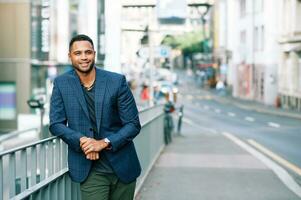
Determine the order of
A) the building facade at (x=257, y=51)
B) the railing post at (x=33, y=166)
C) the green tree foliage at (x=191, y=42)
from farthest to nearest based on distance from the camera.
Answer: the green tree foliage at (x=191, y=42) → the building facade at (x=257, y=51) → the railing post at (x=33, y=166)

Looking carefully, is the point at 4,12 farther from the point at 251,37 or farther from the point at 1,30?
the point at 251,37

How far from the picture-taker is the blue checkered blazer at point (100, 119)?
523 centimetres

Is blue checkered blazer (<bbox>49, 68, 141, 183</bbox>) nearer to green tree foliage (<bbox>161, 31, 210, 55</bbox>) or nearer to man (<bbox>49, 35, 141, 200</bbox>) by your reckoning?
man (<bbox>49, 35, 141, 200</bbox>)

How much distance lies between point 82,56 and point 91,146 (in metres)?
0.60

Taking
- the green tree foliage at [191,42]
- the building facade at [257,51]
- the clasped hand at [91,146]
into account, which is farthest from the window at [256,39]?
the green tree foliage at [191,42]

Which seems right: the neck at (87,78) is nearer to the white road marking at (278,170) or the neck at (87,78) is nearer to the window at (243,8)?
the white road marking at (278,170)

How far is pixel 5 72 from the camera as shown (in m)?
35.2

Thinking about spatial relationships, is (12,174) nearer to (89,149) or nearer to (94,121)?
(89,149)

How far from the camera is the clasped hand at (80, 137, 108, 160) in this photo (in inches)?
202

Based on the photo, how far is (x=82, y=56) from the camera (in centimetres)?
522

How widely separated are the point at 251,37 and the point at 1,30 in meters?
26.3

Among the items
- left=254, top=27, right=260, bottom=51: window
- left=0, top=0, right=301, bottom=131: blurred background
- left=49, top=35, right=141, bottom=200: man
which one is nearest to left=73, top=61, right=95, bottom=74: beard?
left=49, top=35, right=141, bottom=200: man

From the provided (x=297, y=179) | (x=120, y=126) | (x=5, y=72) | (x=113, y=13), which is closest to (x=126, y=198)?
(x=120, y=126)

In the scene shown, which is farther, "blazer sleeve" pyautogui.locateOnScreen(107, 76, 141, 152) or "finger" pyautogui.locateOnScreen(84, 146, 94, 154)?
"blazer sleeve" pyautogui.locateOnScreen(107, 76, 141, 152)
